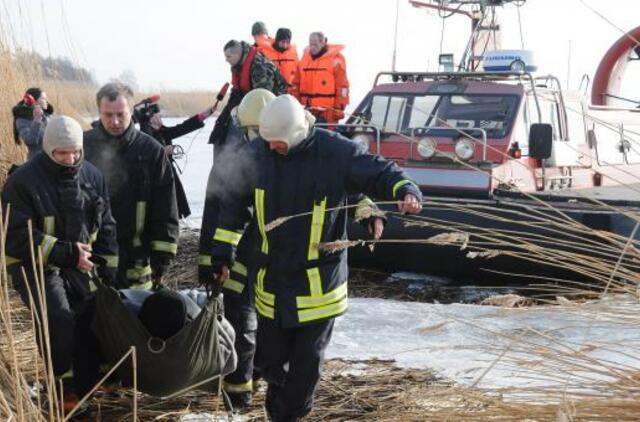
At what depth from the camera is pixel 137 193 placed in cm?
417

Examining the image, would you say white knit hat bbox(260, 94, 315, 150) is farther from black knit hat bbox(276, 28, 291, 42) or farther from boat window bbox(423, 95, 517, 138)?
black knit hat bbox(276, 28, 291, 42)

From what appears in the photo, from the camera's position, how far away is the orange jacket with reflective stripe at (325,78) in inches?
365

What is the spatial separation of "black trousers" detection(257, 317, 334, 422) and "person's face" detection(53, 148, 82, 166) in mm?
970

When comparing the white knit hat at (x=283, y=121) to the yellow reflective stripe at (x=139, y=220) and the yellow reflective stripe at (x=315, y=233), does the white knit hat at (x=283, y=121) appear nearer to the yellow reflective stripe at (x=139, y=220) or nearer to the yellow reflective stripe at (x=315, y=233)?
the yellow reflective stripe at (x=315, y=233)


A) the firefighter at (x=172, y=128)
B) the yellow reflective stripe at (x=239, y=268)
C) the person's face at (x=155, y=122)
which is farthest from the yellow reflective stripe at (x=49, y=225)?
the person's face at (x=155, y=122)

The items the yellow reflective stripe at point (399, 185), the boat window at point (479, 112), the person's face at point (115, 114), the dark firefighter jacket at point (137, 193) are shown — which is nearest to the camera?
the yellow reflective stripe at point (399, 185)

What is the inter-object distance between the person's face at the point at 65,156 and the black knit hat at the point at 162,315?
24.8 inches

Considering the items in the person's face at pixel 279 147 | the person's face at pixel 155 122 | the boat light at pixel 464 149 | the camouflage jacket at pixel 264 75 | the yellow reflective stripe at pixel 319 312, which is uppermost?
the camouflage jacket at pixel 264 75

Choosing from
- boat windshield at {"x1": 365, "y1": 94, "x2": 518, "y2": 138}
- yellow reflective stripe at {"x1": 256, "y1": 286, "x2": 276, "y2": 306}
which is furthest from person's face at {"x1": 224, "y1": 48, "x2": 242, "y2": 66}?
yellow reflective stripe at {"x1": 256, "y1": 286, "x2": 276, "y2": 306}

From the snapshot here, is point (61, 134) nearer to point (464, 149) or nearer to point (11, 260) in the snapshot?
point (11, 260)

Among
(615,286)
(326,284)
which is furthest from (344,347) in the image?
(615,286)

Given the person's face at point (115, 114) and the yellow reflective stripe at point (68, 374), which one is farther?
the person's face at point (115, 114)

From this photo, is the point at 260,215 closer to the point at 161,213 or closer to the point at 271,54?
the point at 161,213

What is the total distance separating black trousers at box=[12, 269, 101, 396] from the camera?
357 centimetres
